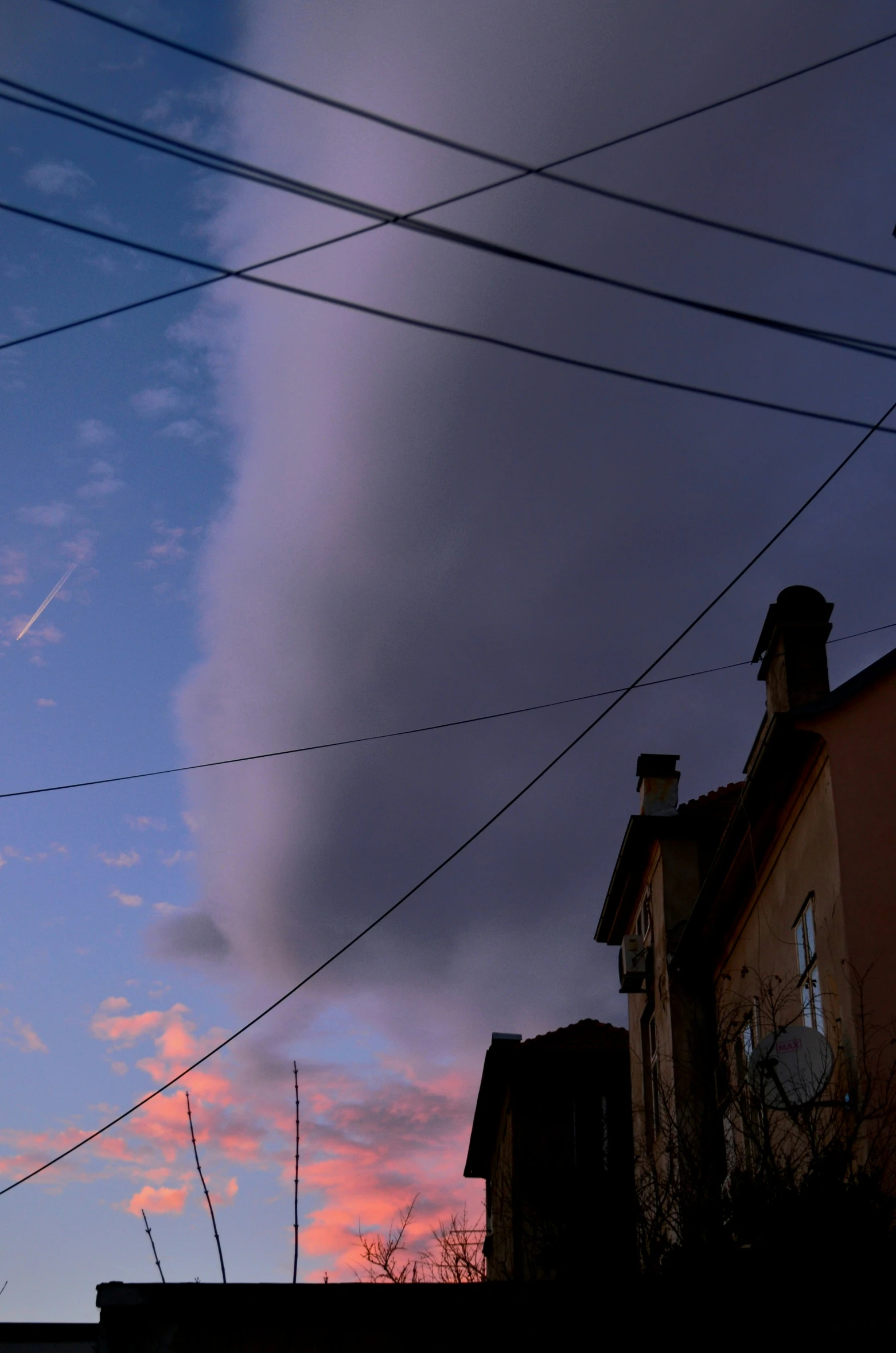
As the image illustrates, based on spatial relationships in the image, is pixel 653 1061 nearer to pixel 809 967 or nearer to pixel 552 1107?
pixel 552 1107

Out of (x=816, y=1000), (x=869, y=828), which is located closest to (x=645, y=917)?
(x=816, y=1000)

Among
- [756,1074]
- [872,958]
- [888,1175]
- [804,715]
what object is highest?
[804,715]

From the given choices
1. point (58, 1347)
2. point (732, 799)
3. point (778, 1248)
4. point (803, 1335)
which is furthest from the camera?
point (732, 799)

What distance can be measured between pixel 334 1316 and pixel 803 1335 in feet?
25.1

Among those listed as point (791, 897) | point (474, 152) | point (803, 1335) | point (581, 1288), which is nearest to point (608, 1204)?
point (581, 1288)

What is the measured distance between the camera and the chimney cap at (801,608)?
14836 mm

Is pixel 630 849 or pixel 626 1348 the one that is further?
pixel 630 849

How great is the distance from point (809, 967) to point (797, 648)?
11.9 ft

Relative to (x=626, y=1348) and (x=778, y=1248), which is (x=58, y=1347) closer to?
(x=626, y=1348)

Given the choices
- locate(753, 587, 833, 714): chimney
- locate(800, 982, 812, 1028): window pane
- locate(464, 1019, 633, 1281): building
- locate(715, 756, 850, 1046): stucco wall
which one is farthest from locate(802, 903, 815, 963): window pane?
locate(464, 1019, 633, 1281): building

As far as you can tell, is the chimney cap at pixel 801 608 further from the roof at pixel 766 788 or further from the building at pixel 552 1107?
the building at pixel 552 1107

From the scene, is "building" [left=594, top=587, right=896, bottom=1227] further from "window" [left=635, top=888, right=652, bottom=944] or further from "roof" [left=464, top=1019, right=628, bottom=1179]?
"roof" [left=464, top=1019, right=628, bottom=1179]

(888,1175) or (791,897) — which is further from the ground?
(791,897)

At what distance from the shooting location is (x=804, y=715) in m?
13.0
